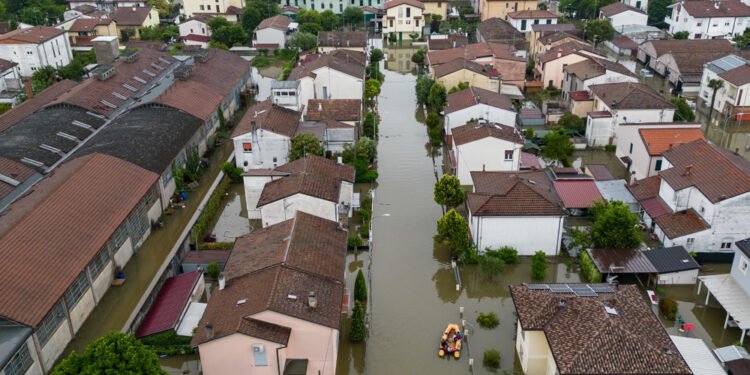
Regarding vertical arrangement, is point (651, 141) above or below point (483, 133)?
below

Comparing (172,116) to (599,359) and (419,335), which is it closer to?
(419,335)

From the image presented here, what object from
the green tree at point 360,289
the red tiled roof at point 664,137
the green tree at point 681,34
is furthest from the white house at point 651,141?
the green tree at point 681,34

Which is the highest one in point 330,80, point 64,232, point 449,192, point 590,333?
point 330,80

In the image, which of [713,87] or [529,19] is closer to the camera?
[713,87]

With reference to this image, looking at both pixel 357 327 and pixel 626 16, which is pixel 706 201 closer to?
pixel 357 327

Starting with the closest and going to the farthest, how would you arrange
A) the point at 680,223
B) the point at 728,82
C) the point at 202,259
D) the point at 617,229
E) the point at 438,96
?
the point at 617,229 → the point at 202,259 → the point at 680,223 → the point at 728,82 → the point at 438,96

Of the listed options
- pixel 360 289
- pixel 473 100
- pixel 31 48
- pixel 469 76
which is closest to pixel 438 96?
pixel 469 76
